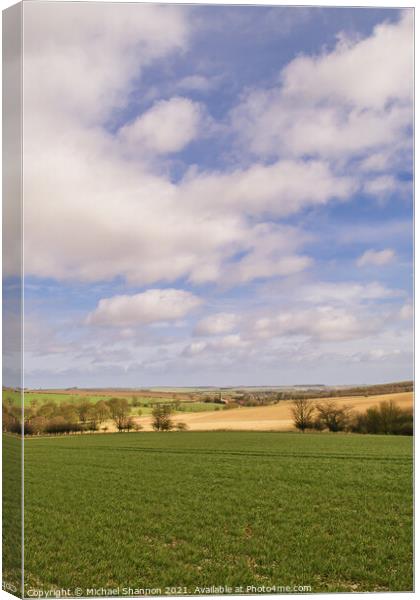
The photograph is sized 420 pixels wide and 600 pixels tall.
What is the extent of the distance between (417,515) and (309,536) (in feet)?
3.88

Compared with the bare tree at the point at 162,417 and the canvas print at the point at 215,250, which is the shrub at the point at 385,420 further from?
the bare tree at the point at 162,417

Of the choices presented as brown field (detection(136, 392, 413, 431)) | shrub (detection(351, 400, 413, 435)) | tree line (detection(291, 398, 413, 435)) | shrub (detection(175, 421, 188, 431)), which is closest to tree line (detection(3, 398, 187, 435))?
shrub (detection(175, 421, 188, 431))

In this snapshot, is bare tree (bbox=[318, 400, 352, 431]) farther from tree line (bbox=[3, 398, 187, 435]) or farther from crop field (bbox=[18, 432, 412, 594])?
tree line (bbox=[3, 398, 187, 435])

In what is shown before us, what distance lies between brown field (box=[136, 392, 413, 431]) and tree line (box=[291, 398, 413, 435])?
0.10 m

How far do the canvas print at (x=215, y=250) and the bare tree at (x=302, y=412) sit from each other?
283 millimetres

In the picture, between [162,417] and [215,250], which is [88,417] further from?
[215,250]

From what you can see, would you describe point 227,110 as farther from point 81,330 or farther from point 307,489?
point 307,489

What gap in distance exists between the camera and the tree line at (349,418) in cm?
609

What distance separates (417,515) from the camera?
Answer: 532 cm

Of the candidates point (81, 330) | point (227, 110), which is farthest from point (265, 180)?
point (81, 330)

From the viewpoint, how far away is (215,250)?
5480 millimetres

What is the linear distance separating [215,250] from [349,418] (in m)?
2.83

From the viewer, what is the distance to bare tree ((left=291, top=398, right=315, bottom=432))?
6035 mm

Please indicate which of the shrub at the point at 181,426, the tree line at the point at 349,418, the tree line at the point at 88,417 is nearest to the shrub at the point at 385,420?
the tree line at the point at 349,418
